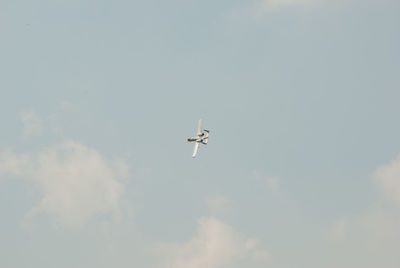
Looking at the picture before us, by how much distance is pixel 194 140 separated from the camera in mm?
153250
